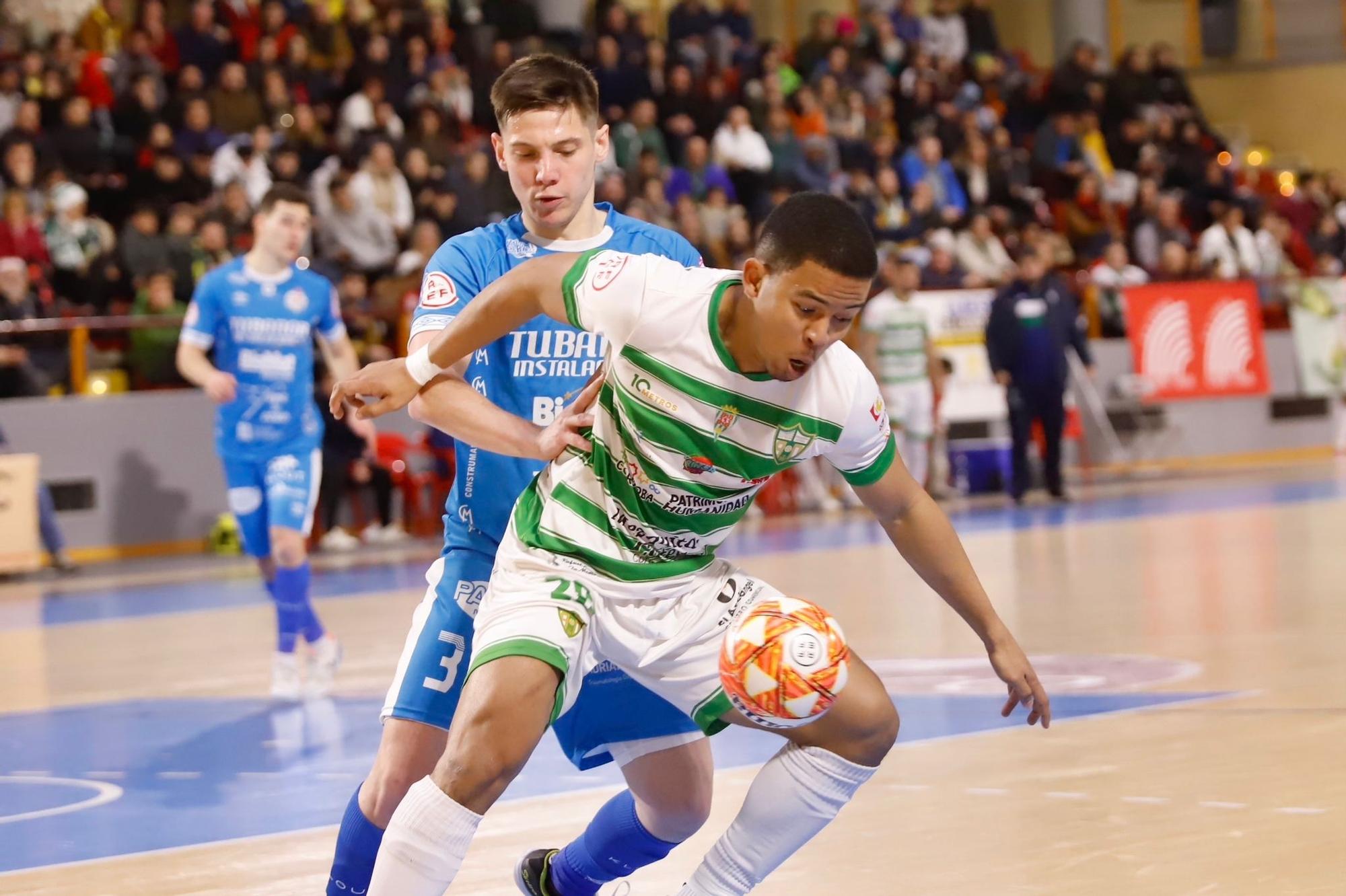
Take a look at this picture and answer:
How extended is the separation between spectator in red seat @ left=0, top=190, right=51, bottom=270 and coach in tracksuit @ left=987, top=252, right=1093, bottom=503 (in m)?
9.03

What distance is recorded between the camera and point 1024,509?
17641 mm

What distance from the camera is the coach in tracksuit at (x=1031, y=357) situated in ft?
60.0

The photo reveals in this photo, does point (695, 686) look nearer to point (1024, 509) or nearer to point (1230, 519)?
point (1230, 519)

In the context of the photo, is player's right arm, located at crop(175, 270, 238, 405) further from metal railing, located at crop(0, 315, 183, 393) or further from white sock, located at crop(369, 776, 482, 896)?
metal railing, located at crop(0, 315, 183, 393)

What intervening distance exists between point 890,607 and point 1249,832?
5.68 meters

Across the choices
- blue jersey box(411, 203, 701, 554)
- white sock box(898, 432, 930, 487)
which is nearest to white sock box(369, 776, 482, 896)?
blue jersey box(411, 203, 701, 554)

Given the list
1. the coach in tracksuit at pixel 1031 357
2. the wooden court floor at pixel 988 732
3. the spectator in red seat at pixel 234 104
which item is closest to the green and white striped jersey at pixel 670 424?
the wooden court floor at pixel 988 732

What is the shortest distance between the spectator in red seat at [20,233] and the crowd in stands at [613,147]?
23 mm

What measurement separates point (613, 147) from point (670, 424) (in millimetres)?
16204

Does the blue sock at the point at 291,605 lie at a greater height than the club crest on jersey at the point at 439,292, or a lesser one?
lesser

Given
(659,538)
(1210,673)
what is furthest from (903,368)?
(659,538)

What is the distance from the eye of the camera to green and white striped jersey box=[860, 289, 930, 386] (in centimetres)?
1795

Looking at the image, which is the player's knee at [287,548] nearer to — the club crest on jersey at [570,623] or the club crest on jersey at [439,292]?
the club crest on jersey at [439,292]

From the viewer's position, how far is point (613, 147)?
64.6 feet
